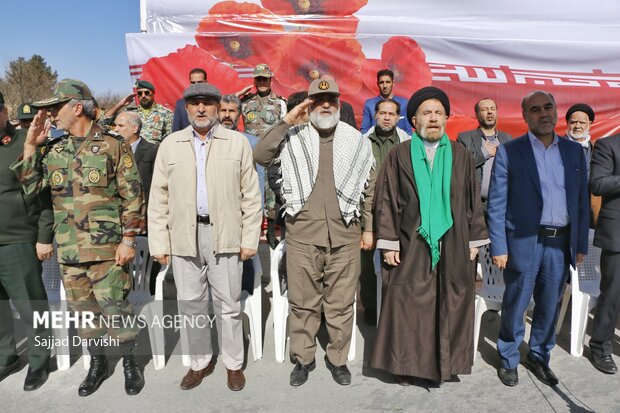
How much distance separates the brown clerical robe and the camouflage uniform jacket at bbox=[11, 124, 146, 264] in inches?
65.4

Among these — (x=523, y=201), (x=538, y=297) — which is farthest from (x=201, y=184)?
(x=538, y=297)

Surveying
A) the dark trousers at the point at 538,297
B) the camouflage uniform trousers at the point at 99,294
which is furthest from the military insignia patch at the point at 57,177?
the dark trousers at the point at 538,297

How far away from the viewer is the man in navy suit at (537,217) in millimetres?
2844

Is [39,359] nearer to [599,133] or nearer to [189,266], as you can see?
[189,266]

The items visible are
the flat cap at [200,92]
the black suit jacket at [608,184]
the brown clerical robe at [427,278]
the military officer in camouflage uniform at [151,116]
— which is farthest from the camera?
the military officer in camouflage uniform at [151,116]

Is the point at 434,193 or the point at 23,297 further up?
the point at 434,193

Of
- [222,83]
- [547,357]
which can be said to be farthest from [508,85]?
[547,357]

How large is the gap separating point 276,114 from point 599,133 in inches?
184

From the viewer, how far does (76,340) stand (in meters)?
3.38

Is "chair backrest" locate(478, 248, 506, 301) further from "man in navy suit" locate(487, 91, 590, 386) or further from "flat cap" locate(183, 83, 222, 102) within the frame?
"flat cap" locate(183, 83, 222, 102)

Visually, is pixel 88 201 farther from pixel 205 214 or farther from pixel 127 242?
pixel 205 214

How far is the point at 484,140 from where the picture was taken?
4215mm

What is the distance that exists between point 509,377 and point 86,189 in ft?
9.67

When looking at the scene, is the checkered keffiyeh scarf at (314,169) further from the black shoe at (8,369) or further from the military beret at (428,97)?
the black shoe at (8,369)
